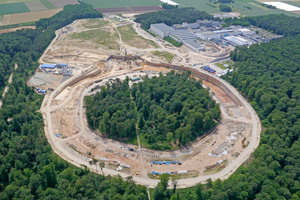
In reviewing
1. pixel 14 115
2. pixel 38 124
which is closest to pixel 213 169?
pixel 38 124

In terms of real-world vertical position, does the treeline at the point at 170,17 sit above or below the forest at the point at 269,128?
above

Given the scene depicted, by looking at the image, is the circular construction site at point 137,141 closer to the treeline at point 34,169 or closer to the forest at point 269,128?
the forest at point 269,128

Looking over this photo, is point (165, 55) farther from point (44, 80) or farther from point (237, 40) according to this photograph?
point (44, 80)

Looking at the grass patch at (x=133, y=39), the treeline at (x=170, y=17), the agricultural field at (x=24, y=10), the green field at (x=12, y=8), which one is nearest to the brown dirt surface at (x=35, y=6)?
the agricultural field at (x=24, y=10)

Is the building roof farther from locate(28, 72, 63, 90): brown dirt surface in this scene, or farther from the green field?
the green field

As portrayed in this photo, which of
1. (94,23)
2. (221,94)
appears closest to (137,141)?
(221,94)
